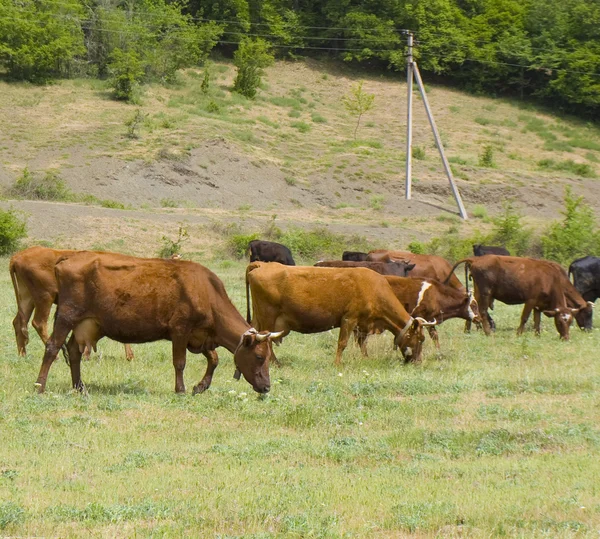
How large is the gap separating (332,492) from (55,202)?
35824 millimetres

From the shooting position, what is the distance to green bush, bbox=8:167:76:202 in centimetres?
4350

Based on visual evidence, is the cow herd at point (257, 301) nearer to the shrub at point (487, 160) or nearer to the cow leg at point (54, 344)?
the cow leg at point (54, 344)

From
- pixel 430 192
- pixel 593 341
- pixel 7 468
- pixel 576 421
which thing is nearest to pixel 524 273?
pixel 593 341

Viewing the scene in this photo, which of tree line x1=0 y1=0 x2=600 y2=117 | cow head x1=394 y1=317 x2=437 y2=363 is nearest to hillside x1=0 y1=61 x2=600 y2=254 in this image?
tree line x1=0 y1=0 x2=600 y2=117

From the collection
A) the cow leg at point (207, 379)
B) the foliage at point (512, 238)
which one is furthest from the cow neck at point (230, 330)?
the foliage at point (512, 238)

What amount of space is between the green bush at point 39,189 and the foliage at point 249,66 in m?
26.5

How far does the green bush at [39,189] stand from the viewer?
143ft

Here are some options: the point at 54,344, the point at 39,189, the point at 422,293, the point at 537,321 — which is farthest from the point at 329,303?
the point at 39,189

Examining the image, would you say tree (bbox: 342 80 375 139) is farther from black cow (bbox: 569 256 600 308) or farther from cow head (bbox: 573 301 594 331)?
cow head (bbox: 573 301 594 331)

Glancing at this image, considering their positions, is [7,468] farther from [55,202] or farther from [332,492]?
[55,202]

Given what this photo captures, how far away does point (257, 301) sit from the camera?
52.5ft

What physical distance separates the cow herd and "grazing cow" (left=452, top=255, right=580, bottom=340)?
2cm

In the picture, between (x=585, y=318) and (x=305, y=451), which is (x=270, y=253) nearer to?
(x=585, y=318)

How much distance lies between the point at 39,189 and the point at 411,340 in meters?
30.7
